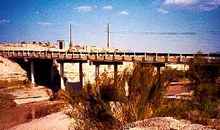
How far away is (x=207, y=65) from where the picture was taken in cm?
3481

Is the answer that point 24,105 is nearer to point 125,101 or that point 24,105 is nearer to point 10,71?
point 10,71

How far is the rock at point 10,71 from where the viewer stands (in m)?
52.3

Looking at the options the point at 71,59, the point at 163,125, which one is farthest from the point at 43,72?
the point at 163,125

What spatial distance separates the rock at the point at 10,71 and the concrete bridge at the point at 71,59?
1235 millimetres

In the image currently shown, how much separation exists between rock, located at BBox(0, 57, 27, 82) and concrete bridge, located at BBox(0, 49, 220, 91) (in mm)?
1235

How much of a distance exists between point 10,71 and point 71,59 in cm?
857

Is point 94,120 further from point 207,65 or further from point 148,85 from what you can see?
point 207,65

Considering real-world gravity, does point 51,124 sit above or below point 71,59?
below

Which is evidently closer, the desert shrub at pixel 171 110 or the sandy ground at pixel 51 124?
the desert shrub at pixel 171 110

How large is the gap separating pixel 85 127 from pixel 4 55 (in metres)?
45.0

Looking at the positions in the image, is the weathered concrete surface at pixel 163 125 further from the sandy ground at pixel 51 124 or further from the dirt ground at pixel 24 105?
the dirt ground at pixel 24 105

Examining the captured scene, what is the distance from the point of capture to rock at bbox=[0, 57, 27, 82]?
52.3 metres

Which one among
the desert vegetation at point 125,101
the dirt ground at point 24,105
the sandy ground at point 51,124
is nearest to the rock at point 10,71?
the dirt ground at point 24,105

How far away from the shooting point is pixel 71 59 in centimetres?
5125
